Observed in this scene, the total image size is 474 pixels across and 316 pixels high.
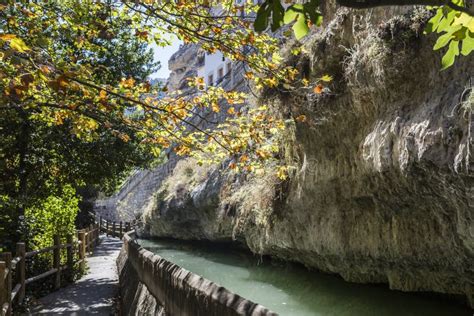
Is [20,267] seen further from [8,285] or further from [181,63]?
[181,63]

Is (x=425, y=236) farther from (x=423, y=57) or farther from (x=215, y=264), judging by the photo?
(x=215, y=264)

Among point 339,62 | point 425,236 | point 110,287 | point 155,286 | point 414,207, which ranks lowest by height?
point 110,287

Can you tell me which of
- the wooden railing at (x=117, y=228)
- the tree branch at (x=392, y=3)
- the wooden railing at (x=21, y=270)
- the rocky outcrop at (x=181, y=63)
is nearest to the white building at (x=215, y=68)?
the rocky outcrop at (x=181, y=63)

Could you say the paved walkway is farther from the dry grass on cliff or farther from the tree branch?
the tree branch

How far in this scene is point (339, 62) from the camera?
6660 mm

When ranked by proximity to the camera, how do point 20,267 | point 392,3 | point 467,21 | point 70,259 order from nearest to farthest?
point 392,3 → point 467,21 → point 20,267 → point 70,259

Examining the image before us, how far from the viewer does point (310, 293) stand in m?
8.42

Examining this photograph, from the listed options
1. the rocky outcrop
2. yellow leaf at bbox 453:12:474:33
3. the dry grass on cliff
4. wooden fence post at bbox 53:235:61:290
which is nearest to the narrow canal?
wooden fence post at bbox 53:235:61:290

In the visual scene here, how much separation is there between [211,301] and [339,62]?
4704 millimetres

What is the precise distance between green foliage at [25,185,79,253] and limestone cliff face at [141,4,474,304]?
196 inches

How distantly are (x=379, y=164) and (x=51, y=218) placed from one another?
979 cm

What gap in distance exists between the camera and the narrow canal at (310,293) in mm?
6709

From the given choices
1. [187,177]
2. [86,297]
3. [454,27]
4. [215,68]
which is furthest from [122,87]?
[215,68]

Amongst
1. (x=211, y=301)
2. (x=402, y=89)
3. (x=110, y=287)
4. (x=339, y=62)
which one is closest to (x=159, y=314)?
(x=211, y=301)
